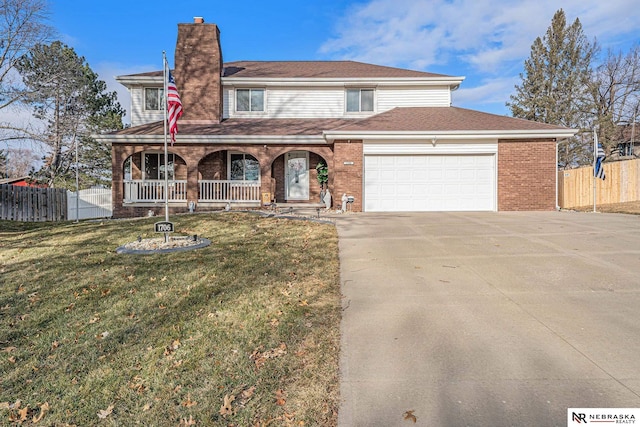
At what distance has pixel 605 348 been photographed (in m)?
3.47

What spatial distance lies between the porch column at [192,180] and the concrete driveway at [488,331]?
32.7ft

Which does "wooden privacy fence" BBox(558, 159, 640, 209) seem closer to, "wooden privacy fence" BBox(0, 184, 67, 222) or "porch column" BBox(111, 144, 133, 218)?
"porch column" BBox(111, 144, 133, 218)

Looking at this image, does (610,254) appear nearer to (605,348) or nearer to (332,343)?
(605,348)

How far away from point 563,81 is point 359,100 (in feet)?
74.6

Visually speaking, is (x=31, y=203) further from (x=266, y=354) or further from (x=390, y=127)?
(x=266, y=354)

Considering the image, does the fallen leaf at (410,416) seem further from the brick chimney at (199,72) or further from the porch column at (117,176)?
the brick chimney at (199,72)

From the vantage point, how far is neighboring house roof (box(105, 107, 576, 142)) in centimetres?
1355

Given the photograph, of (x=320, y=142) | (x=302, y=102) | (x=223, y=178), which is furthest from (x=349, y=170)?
(x=223, y=178)

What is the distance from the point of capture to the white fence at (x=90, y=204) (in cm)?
1909

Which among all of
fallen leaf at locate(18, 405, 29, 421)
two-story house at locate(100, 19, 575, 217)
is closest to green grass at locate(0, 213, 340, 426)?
fallen leaf at locate(18, 405, 29, 421)

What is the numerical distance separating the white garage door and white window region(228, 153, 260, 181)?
5776 mm

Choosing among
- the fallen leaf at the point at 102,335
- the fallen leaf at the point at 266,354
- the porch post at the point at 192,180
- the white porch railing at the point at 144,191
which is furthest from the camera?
the porch post at the point at 192,180

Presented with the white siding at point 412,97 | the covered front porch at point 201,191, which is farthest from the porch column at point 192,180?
the white siding at point 412,97

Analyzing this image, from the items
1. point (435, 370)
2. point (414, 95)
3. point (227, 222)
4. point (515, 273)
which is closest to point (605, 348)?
point (435, 370)
